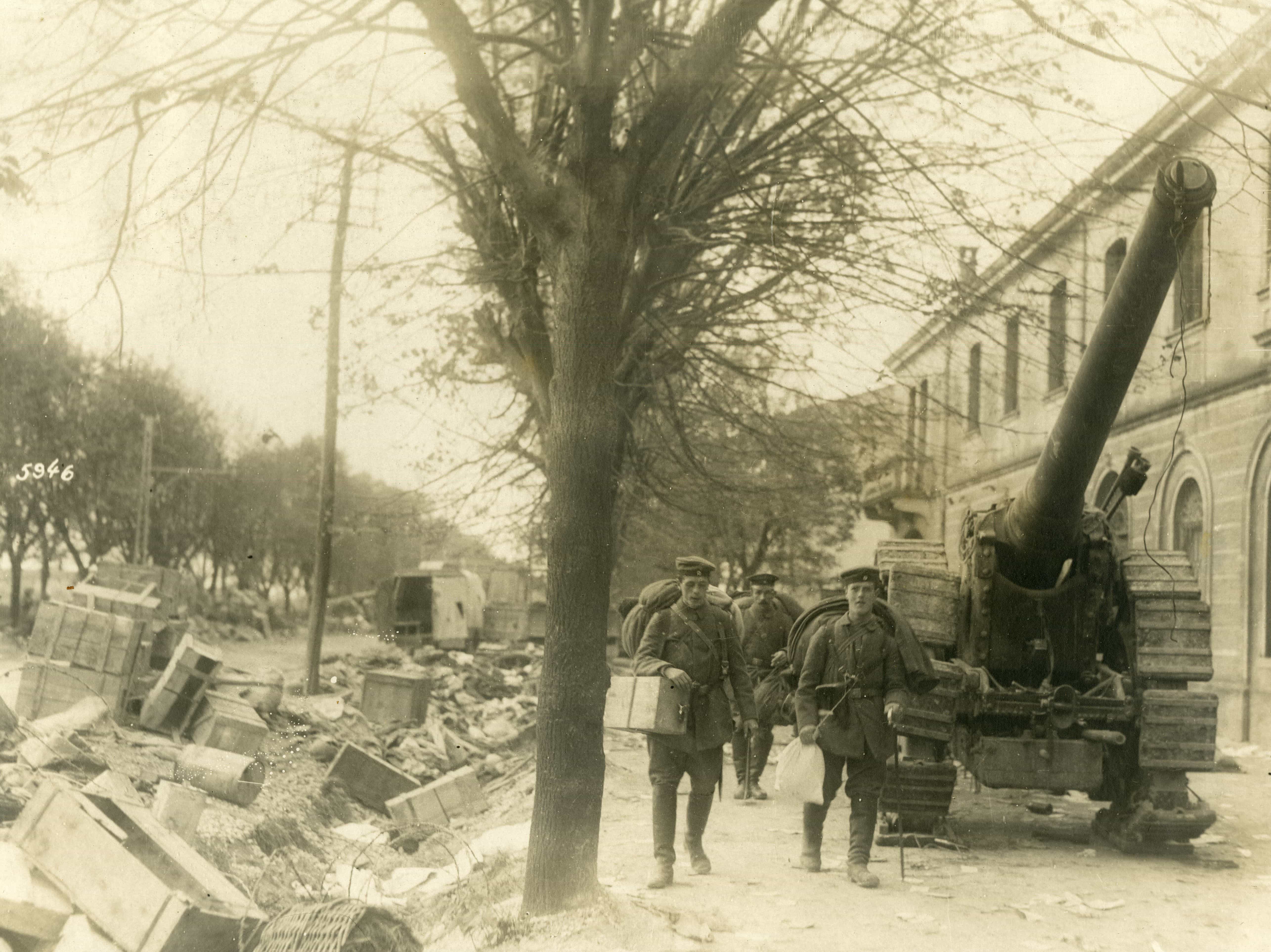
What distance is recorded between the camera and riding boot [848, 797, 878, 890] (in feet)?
22.8

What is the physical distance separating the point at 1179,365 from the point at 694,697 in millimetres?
12521

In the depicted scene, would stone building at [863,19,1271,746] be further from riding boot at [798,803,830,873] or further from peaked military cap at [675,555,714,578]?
riding boot at [798,803,830,873]

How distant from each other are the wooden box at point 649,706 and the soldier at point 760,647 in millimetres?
3408

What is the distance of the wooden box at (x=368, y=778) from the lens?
37.2 ft

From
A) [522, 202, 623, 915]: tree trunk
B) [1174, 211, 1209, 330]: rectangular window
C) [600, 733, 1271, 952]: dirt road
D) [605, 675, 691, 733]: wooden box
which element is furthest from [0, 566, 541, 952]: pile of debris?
[1174, 211, 1209, 330]: rectangular window

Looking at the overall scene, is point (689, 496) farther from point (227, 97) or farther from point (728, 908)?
point (227, 97)

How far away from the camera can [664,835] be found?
696 cm

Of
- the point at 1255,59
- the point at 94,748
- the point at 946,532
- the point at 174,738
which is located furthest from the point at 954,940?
the point at 946,532

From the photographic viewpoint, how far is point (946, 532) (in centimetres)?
3066

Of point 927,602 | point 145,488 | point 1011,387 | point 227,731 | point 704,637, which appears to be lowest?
point 227,731

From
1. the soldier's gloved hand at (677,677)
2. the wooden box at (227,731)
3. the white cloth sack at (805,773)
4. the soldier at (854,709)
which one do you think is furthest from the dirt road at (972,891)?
the wooden box at (227,731)

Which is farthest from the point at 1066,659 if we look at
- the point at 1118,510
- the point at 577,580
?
the point at 1118,510

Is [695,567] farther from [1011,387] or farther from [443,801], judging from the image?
[1011,387]

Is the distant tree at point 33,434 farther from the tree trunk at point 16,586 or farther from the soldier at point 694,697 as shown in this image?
the soldier at point 694,697
